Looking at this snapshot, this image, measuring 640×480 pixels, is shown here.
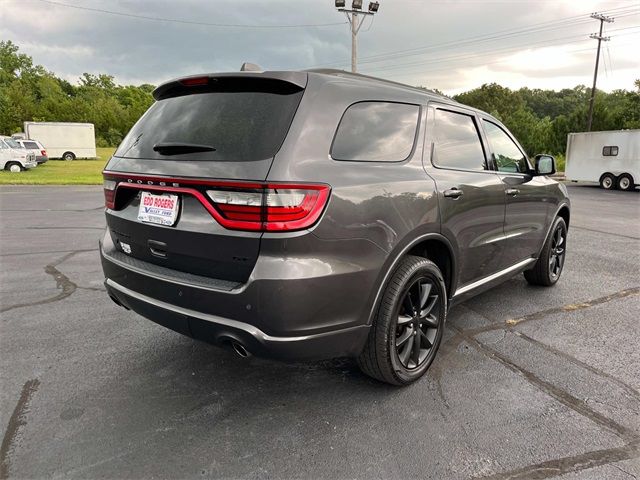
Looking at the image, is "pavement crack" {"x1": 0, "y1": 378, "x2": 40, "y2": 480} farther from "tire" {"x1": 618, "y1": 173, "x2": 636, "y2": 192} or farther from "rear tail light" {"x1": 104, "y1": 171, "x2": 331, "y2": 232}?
"tire" {"x1": 618, "y1": 173, "x2": 636, "y2": 192}

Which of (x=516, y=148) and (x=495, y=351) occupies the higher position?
(x=516, y=148)

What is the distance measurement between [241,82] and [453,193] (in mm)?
1515

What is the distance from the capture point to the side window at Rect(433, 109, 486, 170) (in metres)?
3.03

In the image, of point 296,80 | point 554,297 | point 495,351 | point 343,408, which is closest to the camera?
point 296,80

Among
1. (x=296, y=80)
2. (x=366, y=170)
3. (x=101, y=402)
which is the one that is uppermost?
(x=296, y=80)

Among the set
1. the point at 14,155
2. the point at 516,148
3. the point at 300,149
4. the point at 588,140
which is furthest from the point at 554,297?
the point at 14,155

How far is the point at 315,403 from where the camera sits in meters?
2.61

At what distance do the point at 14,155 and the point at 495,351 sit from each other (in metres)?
25.9

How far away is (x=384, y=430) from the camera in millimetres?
2361

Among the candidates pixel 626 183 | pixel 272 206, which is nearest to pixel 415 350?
pixel 272 206

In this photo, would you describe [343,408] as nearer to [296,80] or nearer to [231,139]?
[231,139]

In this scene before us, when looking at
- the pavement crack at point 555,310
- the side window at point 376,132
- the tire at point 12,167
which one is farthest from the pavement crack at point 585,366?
the tire at point 12,167

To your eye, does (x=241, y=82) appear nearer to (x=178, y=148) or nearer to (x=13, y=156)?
(x=178, y=148)

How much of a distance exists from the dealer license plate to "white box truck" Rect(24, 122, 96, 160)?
3722cm
